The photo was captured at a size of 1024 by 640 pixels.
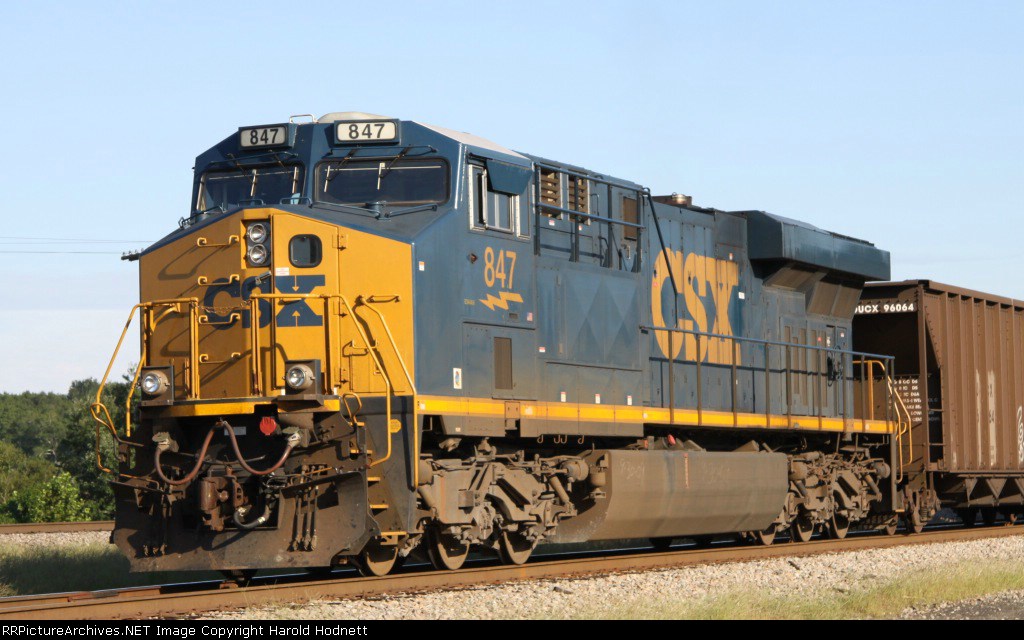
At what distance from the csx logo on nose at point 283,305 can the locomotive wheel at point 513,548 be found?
3.06m

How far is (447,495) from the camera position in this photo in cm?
1139

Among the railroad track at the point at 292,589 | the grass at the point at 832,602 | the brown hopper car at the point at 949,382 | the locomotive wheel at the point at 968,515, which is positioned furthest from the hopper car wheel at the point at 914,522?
the grass at the point at 832,602

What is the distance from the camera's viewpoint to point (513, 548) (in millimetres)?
12922

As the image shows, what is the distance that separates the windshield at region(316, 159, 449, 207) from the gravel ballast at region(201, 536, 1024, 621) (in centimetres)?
347

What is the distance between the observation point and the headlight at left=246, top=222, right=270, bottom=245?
11.3 metres

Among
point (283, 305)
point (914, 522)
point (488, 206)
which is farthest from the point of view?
point (914, 522)

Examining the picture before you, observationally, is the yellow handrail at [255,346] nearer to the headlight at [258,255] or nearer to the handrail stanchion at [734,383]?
the headlight at [258,255]

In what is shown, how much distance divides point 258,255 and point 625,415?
450 cm

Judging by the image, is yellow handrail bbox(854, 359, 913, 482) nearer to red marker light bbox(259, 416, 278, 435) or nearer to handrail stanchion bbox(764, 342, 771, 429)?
handrail stanchion bbox(764, 342, 771, 429)

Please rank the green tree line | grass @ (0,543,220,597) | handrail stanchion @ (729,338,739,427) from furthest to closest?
1. the green tree line
2. handrail stanchion @ (729,338,739,427)
3. grass @ (0,543,220,597)

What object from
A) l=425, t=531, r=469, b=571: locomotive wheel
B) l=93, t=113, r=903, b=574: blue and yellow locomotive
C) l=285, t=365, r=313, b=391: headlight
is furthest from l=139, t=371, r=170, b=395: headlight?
l=425, t=531, r=469, b=571: locomotive wheel

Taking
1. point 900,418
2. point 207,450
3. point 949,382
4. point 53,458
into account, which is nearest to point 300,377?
point 207,450

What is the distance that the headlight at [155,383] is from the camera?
11.1 m

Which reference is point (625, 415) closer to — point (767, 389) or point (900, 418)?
point (767, 389)
